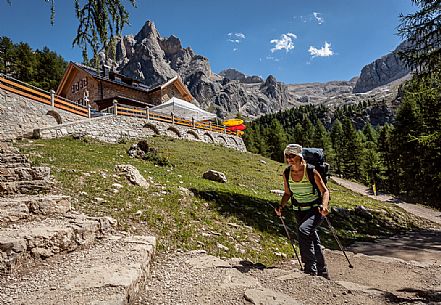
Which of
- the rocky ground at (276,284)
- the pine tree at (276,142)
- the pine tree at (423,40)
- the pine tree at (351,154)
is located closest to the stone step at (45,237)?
the rocky ground at (276,284)

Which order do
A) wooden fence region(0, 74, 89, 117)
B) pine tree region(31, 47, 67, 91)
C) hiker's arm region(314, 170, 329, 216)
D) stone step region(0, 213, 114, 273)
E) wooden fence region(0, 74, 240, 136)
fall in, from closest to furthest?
stone step region(0, 213, 114, 273) < hiker's arm region(314, 170, 329, 216) < wooden fence region(0, 74, 89, 117) < wooden fence region(0, 74, 240, 136) < pine tree region(31, 47, 67, 91)

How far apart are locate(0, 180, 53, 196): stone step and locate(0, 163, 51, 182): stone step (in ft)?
1.45

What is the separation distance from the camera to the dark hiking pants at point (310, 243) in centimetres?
471

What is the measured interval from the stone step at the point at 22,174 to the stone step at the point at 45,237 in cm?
225

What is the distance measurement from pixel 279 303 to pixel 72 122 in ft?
67.1

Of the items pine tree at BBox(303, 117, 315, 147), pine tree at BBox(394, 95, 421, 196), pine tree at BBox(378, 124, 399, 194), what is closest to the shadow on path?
pine tree at BBox(394, 95, 421, 196)

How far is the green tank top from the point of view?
4816mm

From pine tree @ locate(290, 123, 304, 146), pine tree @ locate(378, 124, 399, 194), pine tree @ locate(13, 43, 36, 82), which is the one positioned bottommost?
pine tree @ locate(378, 124, 399, 194)

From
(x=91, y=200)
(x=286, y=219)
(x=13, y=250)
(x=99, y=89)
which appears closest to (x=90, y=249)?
(x=13, y=250)

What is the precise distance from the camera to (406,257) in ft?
25.6

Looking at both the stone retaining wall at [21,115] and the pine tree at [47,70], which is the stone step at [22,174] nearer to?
the stone retaining wall at [21,115]

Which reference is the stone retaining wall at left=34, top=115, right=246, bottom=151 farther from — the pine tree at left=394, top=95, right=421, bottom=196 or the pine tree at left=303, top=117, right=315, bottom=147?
the pine tree at left=303, top=117, right=315, bottom=147

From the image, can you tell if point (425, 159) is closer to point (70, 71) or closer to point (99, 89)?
point (99, 89)

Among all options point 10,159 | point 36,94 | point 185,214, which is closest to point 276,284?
point 185,214
